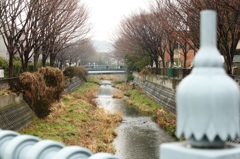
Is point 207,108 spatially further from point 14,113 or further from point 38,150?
point 14,113

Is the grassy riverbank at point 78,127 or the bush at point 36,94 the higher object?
the bush at point 36,94

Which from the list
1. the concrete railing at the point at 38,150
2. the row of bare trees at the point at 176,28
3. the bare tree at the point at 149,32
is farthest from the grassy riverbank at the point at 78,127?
the bare tree at the point at 149,32

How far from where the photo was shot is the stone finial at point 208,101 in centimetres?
145

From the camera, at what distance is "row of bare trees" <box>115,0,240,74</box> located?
643 inches

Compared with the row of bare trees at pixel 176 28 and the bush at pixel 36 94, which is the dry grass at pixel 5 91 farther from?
the row of bare trees at pixel 176 28

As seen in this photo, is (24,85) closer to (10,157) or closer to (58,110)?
(58,110)

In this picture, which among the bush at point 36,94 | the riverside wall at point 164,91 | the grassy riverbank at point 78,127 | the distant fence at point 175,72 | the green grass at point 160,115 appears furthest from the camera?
the riverside wall at point 164,91

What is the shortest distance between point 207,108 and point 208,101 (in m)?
0.03

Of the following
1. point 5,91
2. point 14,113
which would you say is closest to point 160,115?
point 14,113

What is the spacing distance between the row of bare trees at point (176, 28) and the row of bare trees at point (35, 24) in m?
6.99

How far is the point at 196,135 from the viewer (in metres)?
1.49

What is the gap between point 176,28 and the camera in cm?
2583

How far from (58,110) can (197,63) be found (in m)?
18.8

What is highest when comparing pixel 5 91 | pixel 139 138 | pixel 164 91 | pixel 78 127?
pixel 5 91
